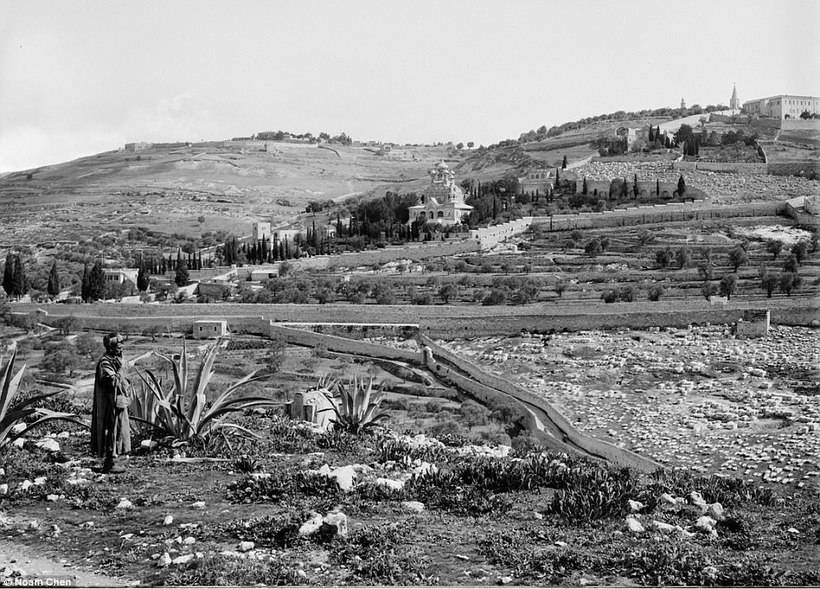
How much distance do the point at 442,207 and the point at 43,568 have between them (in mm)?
48586

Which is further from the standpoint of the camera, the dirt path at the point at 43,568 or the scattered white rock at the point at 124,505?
the scattered white rock at the point at 124,505

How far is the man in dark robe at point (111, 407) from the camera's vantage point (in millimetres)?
6402

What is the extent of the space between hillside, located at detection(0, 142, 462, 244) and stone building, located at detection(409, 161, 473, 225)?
652 inches

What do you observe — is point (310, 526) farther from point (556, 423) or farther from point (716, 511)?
point (556, 423)

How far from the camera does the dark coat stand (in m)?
6.39

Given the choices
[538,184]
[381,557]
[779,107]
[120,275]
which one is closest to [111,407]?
[381,557]

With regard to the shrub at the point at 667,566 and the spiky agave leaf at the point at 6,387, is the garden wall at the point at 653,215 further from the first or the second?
the shrub at the point at 667,566

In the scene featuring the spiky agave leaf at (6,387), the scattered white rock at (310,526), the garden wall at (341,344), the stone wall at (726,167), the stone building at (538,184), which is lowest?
the garden wall at (341,344)

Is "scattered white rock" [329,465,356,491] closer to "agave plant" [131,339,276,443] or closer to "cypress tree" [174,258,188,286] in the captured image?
"agave plant" [131,339,276,443]

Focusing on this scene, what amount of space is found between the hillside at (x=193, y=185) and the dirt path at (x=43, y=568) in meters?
57.8

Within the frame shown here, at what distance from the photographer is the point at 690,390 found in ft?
66.4

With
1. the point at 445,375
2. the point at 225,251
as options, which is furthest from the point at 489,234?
the point at 445,375

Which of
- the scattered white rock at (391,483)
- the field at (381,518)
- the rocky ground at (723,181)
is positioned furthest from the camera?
the rocky ground at (723,181)

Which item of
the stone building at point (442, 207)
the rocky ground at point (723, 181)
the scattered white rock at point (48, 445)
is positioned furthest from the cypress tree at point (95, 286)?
the rocky ground at point (723, 181)
